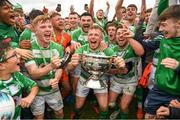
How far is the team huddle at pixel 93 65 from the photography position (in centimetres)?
367

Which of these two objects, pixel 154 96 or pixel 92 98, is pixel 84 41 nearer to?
pixel 92 98

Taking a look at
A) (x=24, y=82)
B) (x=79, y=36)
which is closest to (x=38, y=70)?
(x=24, y=82)

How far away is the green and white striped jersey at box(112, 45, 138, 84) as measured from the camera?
217 inches

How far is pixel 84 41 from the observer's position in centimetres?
638

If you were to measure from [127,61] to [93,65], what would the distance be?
123 centimetres

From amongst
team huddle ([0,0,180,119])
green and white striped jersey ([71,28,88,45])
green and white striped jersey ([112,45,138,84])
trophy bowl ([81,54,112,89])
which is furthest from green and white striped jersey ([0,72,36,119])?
green and white striped jersey ([71,28,88,45])

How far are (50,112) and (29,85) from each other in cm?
161

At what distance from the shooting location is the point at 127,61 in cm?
553

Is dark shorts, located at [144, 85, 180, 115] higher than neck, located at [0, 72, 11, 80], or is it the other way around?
neck, located at [0, 72, 11, 80]

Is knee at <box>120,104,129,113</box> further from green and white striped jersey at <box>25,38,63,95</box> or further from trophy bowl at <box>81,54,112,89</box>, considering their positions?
green and white striped jersey at <box>25,38,63,95</box>

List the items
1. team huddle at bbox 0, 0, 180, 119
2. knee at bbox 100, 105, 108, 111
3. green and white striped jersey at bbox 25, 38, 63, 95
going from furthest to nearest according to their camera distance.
Answer: knee at bbox 100, 105, 108, 111 < green and white striped jersey at bbox 25, 38, 63, 95 < team huddle at bbox 0, 0, 180, 119

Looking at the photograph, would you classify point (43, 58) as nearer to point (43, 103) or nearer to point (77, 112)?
point (43, 103)

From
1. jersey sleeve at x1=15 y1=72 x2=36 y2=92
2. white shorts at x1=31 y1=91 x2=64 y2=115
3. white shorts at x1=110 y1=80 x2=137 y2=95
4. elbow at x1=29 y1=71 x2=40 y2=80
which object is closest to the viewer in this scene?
jersey sleeve at x1=15 y1=72 x2=36 y2=92

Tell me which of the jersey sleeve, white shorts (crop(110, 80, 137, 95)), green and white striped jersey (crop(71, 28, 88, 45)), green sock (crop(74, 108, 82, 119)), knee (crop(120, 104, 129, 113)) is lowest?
green sock (crop(74, 108, 82, 119))
